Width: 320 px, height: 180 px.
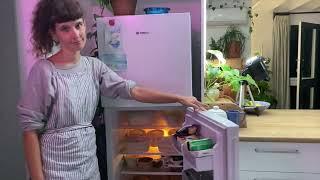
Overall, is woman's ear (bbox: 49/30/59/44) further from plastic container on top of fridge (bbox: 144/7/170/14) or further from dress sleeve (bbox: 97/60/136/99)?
plastic container on top of fridge (bbox: 144/7/170/14)

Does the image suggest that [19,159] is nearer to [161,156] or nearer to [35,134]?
[35,134]

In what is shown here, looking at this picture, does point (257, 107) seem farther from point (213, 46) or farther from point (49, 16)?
point (49, 16)

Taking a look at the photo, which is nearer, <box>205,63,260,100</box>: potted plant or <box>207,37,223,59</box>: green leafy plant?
<box>205,63,260,100</box>: potted plant

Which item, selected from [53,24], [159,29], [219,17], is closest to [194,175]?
[159,29]

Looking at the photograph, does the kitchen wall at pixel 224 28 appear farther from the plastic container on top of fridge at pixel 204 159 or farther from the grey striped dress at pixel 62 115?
the plastic container on top of fridge at pixel 204 159

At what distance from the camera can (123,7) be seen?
169cm

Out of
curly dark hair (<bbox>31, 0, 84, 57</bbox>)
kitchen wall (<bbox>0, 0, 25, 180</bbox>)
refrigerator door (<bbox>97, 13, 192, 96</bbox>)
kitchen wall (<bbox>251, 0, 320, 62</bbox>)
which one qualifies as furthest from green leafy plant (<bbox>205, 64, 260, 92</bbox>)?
kitchen wall (<bbox>0, 0, 25, 180</bbox>)

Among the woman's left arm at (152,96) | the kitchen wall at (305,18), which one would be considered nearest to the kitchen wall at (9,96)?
the woman's left arm at (152,96)

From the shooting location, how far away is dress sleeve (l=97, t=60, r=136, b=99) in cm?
151

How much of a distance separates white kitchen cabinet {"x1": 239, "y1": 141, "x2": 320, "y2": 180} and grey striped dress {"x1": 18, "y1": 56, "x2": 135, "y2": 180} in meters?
0.76

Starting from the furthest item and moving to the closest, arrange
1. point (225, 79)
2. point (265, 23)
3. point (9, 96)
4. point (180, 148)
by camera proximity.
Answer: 1. point (265, 23)
2. point (225, 79)
3. point (9, 96)
4. point (180, 148)

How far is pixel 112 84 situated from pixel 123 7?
0.45 metres

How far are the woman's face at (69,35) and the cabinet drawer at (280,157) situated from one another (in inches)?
36.2

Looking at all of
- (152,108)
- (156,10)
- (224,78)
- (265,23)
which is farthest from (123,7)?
(265,23)
